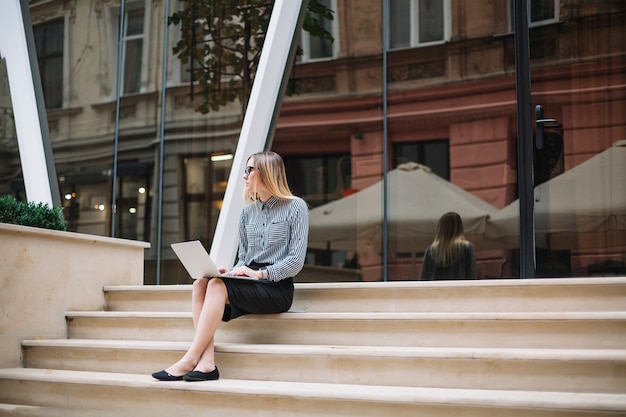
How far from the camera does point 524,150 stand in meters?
5.19

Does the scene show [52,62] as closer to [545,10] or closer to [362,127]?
[362,127]

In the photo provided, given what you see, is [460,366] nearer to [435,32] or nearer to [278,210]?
[278,210]

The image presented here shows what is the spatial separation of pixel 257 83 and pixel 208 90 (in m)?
2.68

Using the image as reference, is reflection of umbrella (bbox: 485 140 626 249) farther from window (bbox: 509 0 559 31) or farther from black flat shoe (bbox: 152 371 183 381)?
black flat shoe (bbox: 152 371 183 381)

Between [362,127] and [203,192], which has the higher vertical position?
[362,127]

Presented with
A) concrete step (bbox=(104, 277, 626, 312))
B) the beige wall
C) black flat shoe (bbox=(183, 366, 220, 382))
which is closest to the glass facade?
the beige wall

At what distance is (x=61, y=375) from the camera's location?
4.16 m

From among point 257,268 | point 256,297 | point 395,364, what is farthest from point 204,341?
point 395,364

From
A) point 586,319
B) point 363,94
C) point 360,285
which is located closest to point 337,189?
point 363,94

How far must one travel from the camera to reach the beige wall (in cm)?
455

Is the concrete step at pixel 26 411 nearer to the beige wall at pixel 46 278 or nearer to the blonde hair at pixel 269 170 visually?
the beige wall at pixel 46 278

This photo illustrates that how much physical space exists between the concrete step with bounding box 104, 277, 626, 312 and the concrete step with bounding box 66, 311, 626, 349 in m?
0.31

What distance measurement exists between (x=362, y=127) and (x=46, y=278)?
6368 mm

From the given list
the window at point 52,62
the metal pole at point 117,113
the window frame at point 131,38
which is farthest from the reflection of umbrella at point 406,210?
the window at point 52,62
